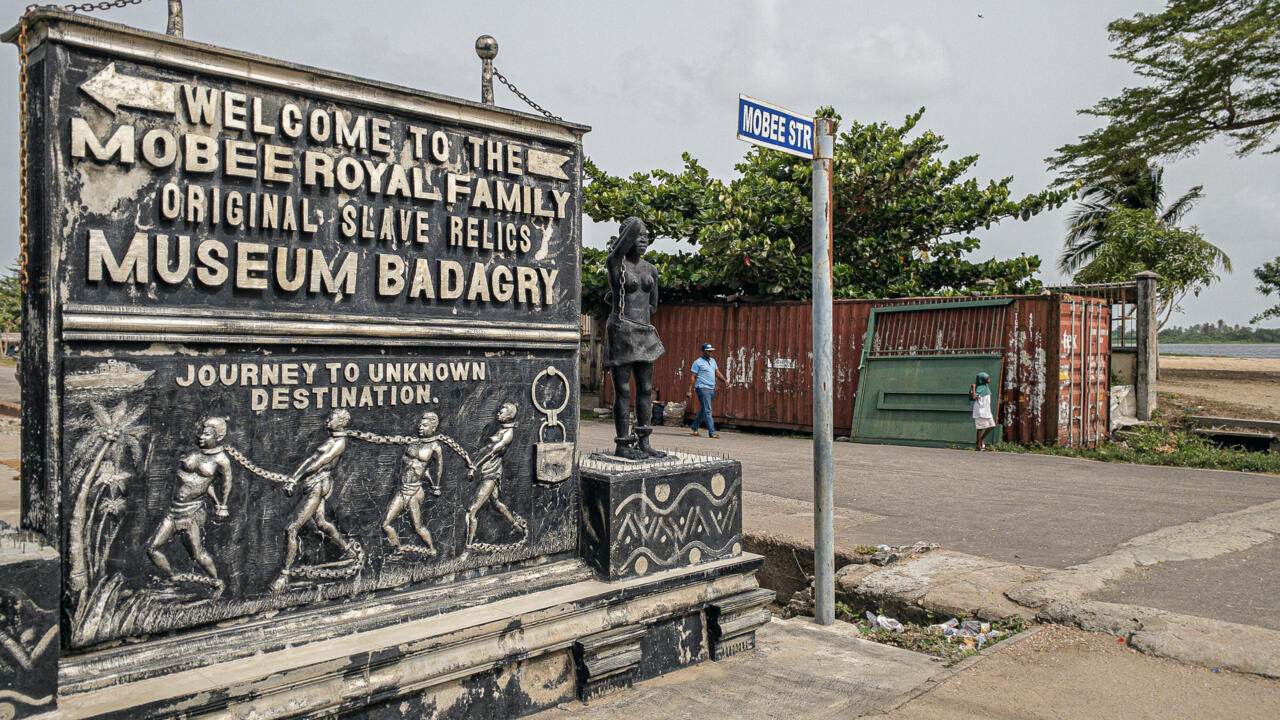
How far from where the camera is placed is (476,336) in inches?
141

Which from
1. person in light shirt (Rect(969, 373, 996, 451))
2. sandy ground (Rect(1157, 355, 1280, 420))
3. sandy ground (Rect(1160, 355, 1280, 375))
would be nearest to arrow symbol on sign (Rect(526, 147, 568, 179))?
person in light shirt (Rect(969, 373, 996, 451))

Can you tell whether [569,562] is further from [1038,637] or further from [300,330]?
[1038,637]

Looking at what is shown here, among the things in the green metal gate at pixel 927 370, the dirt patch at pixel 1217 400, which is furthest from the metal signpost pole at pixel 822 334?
the dirt patch at pixel 1217 400

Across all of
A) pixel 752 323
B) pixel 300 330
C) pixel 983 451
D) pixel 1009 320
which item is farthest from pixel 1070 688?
pixel 752 323

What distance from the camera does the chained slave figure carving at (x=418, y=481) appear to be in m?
3.30

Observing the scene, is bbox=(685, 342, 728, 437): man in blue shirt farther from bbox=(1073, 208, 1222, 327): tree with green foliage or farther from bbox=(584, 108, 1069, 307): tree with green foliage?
bbox=(1073, 208, 1222, 327): tree with green foliage

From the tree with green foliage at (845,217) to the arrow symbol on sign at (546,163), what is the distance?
10.5 meters

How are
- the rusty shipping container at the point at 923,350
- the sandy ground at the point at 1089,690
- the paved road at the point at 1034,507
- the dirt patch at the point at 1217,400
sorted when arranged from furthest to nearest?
the dirt patch at the point at 1217,400
the rusty shipping container at the point at 923,350
the paved road at the point at 1034,507
the sandy ground at the point at 1089,690

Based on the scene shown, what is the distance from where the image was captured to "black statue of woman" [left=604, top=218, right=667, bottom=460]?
420cm

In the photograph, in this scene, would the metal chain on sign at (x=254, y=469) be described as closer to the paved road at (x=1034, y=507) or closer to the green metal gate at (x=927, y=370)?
the paved road at (x=1034, y=507)

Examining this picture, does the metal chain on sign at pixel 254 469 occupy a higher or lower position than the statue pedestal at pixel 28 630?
higher

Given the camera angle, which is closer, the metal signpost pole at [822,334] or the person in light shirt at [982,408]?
the metal signpost pole at [822,334]

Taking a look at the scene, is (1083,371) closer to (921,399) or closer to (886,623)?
(921,399)

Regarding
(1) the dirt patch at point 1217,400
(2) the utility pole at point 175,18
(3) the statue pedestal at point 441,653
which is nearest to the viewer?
(3) the statue pedestal at point 441,653
